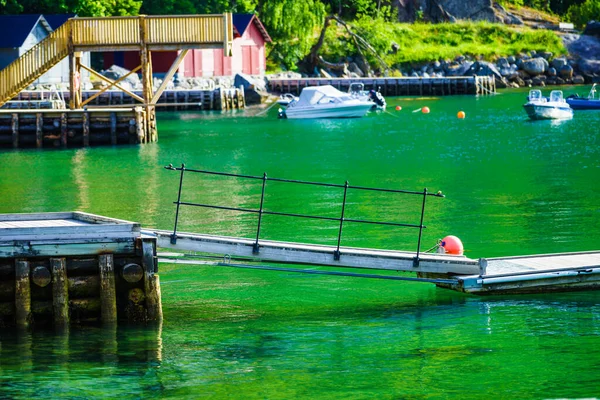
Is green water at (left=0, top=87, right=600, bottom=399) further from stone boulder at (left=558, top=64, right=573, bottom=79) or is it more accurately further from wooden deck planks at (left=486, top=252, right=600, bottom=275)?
stone boulder at (left=558, top=64, right=573, bottom=79)

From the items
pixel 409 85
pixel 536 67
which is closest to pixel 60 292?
pixel 409 85

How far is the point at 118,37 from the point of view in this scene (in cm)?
4947

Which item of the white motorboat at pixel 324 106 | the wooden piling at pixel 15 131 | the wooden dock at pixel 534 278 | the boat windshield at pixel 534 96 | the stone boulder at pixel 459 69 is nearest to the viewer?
the wooden dock at pixel 534 278

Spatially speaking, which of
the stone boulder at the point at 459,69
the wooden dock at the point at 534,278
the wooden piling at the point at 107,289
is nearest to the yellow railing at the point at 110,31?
the wooden dock at the point at 534,278

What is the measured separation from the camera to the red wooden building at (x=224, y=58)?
86125mm

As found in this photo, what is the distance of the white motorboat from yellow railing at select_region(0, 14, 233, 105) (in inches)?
812

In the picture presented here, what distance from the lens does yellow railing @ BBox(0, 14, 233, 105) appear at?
48594mm

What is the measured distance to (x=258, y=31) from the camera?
9450cm

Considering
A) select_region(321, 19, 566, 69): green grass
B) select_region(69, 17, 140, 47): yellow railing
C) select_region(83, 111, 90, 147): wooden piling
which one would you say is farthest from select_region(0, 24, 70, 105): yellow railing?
select_region(321, 19, 566, 69): green grass

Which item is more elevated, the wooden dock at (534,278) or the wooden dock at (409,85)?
the wooden dock at (409,85)

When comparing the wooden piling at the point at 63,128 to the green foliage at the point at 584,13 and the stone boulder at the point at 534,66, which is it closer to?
the stone boulder at the point at 534,66

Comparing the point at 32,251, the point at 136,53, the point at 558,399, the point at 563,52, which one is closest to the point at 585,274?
the point at 558,399

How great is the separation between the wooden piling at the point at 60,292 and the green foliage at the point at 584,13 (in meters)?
112

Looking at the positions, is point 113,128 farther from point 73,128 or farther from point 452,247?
point 452,247
